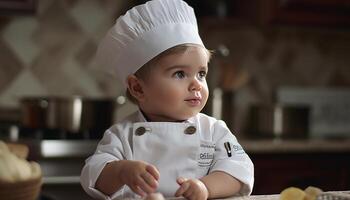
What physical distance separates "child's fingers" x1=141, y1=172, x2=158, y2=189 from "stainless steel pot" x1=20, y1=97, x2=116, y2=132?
1.48 metres

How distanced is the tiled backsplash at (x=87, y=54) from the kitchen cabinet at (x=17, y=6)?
29 centimetres

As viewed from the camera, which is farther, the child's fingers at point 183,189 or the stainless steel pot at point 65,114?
the stainless steel pot at point 65,114

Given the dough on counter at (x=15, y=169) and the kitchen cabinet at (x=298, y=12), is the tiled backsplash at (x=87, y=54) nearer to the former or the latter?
the kitchen cabinet at (x=298, y=12)

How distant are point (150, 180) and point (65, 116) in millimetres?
1517

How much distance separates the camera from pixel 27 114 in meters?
2.35

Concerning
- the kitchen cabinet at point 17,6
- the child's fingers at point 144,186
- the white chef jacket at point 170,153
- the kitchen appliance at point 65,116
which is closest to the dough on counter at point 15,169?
the child's fingers at point 144,186

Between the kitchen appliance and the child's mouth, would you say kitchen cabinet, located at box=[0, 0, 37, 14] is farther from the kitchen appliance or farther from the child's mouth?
the child's mouth

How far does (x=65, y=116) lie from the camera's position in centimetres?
231

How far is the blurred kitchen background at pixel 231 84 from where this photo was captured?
2.31 m

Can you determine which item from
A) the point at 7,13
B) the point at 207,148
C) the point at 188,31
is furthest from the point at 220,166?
the point at 7,13

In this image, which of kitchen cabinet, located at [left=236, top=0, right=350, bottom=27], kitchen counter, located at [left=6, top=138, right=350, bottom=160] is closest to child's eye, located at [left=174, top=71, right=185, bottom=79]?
kitchen counter, located at [left=6, top=138, right=350, bottom=160]

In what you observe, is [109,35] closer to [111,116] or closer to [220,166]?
[220,166]

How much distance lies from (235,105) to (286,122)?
347mm

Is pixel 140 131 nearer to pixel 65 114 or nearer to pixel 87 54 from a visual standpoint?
pixel 65 114
